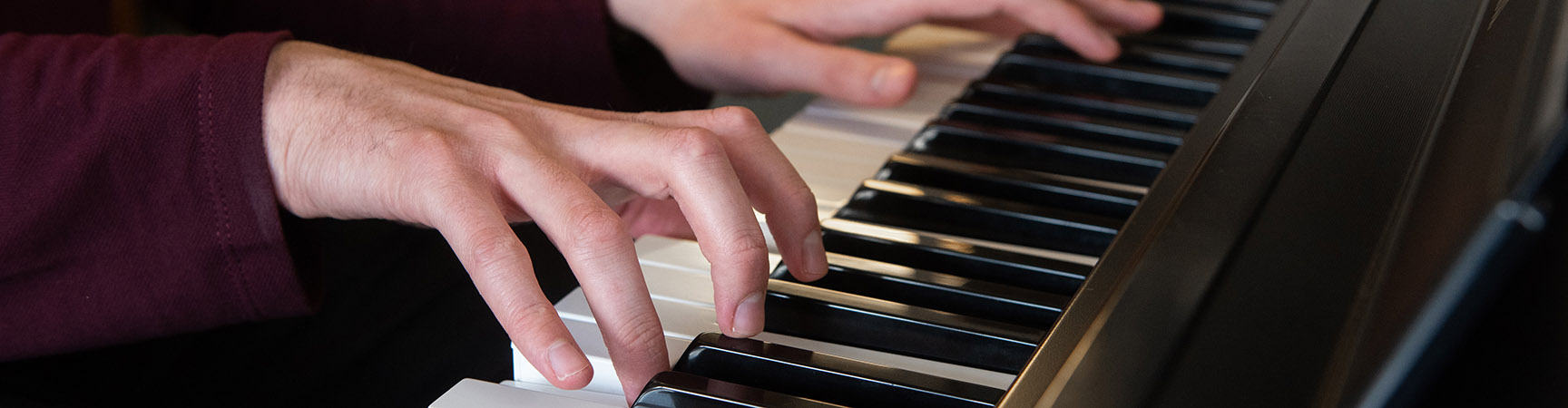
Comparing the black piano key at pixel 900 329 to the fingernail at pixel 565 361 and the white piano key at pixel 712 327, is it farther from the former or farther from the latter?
the fingernail at pixel 565 361

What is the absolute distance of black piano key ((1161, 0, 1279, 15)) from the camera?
104cm

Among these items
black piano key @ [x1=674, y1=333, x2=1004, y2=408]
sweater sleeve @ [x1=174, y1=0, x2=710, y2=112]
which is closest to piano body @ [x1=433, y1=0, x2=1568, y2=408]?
black piano key @ [x1=674, y1=333, x2=1004, y2=408]

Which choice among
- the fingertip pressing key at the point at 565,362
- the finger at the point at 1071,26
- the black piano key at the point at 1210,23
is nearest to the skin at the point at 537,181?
the fingertip pressing key at the point at 565,362

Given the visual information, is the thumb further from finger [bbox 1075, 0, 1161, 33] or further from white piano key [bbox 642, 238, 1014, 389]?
white piano key [bbox 642, 238, 1014, 389]

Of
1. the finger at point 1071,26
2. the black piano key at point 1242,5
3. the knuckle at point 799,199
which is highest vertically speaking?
the black piano key at point 1242,5

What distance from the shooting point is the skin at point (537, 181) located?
0.52 m

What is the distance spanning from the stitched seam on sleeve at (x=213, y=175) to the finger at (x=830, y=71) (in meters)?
0.46

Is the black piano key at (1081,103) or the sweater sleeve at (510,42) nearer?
the black piano key at (1081,103)

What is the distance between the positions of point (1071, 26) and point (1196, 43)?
11 centimetres

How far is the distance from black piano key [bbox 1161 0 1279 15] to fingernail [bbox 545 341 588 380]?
77cm

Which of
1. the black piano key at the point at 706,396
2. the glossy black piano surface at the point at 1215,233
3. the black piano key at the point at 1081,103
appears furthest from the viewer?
the black piano key at the point at 1081,103

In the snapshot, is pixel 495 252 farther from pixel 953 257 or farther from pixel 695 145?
pixel 953 257

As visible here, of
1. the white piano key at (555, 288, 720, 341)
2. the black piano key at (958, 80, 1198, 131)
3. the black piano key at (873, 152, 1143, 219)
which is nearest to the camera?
the white piano key at (555, 288, 720, 341)

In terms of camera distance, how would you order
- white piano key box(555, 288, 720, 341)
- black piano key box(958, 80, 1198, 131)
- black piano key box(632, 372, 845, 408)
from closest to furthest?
black piano key box(632, 372, 845, 408)
white piano key box(555, 288, 720, 341)
black piano key box(958, 80, 1198, 131)
